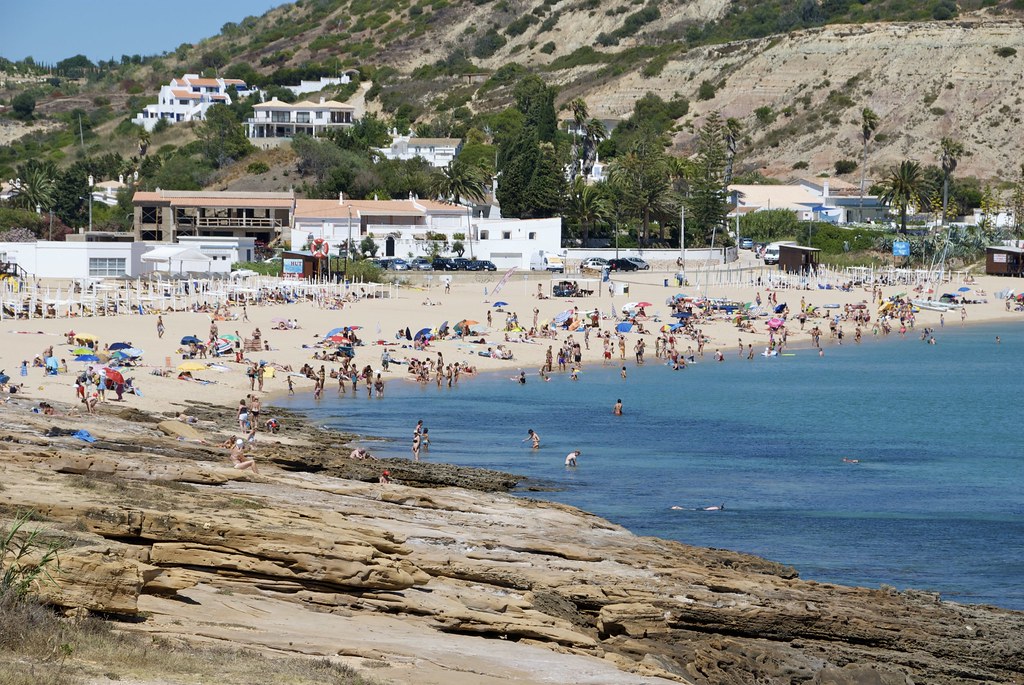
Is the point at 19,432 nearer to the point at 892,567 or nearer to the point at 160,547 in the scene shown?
the point at 160,547

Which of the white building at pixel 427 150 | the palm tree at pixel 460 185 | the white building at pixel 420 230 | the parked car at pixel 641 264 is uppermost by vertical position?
the white building at pixel 427 150

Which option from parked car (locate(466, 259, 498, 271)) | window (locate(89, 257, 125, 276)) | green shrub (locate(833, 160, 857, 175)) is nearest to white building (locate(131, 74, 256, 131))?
green shrub (locate(833, 160, 857, 175))

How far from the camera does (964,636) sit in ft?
56.4

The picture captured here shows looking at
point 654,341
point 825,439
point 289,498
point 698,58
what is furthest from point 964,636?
point 698,58

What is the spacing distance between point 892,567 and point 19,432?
14.9 metres

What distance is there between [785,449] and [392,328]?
73.1 ft

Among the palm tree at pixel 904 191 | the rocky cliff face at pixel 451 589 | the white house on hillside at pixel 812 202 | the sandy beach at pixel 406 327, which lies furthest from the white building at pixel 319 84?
the rocky cliff face at pixel 451 589

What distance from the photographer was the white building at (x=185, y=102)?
137500mm

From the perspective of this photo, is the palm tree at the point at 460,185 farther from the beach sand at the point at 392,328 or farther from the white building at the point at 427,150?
the white building at the point at 427,150

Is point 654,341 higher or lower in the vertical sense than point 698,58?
lower

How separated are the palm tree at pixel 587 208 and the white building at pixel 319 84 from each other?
7186 centimetres

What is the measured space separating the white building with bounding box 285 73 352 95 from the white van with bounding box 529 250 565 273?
78.2 meters

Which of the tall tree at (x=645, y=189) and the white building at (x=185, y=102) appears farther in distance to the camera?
the white building at (x=185, y=102)

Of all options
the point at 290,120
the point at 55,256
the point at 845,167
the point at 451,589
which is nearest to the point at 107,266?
the point at 55,256
